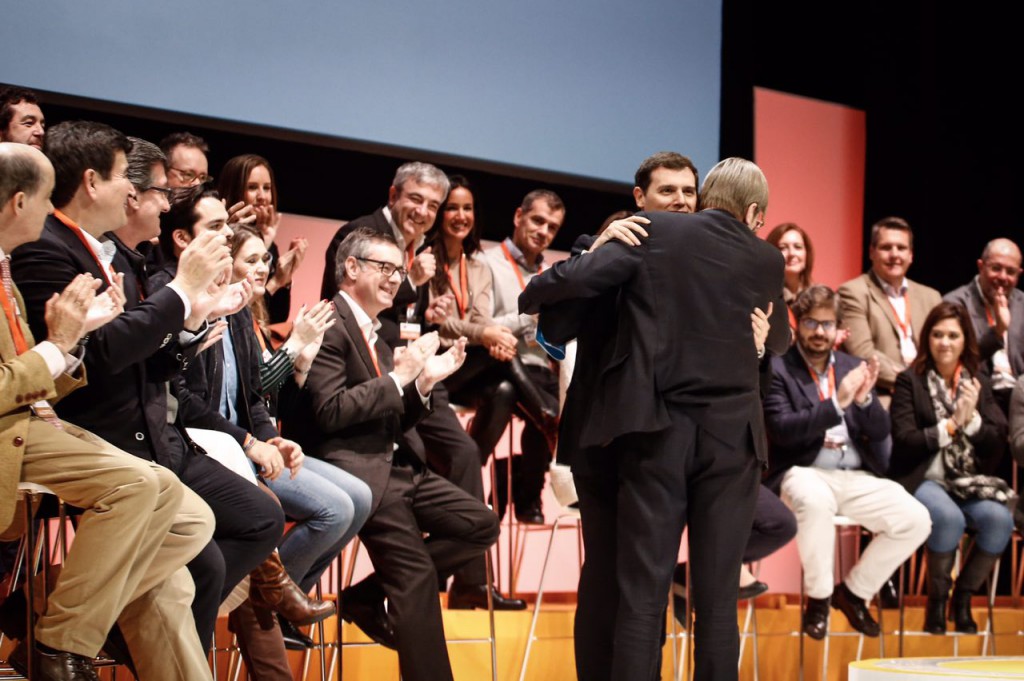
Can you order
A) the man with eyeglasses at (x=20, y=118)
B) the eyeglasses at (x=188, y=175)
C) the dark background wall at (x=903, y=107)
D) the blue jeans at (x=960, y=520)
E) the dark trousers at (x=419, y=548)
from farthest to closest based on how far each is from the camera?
the dark background wall at (x=903, y=107) → the blue jeans at (x=960, y=520) → the eyeglasses at (x=188, y=175) → the man with eyeglasses at (x=20, y=118) → the dark trousers at (x=419, y=548)

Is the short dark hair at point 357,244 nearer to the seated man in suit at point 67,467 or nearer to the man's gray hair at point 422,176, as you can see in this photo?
the man's gray hair at point 422,176

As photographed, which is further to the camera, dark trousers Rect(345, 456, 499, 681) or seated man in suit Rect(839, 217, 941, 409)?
seated man in suit Rect(839, 217, 941, 409)

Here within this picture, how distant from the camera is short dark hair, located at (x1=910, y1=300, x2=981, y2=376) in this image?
529 centimetres

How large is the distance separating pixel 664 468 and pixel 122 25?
266 centimetres

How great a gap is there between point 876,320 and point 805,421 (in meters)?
1.27

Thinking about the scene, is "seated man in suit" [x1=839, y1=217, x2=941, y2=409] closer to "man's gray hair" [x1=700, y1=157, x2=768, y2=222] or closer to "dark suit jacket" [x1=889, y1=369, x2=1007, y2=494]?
"dark suit jacket" [x1=889, y1=369, x2=1007, y2=494]

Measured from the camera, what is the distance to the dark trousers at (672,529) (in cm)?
289

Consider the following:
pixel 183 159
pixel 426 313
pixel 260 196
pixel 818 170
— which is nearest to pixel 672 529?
pixel 426 313

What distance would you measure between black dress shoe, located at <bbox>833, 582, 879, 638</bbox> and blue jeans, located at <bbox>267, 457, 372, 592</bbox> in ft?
7.31

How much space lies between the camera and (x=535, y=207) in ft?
16.6

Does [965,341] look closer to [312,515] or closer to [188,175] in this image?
[312,515]

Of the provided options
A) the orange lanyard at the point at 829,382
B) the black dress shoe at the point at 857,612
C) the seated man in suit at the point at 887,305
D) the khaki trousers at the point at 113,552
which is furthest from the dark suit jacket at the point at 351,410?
the seated man in suit at the point at 887,305

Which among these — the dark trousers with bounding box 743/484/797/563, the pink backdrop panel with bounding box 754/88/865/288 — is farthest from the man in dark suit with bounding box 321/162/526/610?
Answer: the pink backdrop panel with bounding box 754/88/865/288

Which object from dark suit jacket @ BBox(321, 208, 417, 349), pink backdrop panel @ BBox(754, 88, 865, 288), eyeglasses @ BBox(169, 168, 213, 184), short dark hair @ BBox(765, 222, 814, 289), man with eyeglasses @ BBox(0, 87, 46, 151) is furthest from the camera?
pink backdrop panel @ BBox(754, 88, 865, 288)
